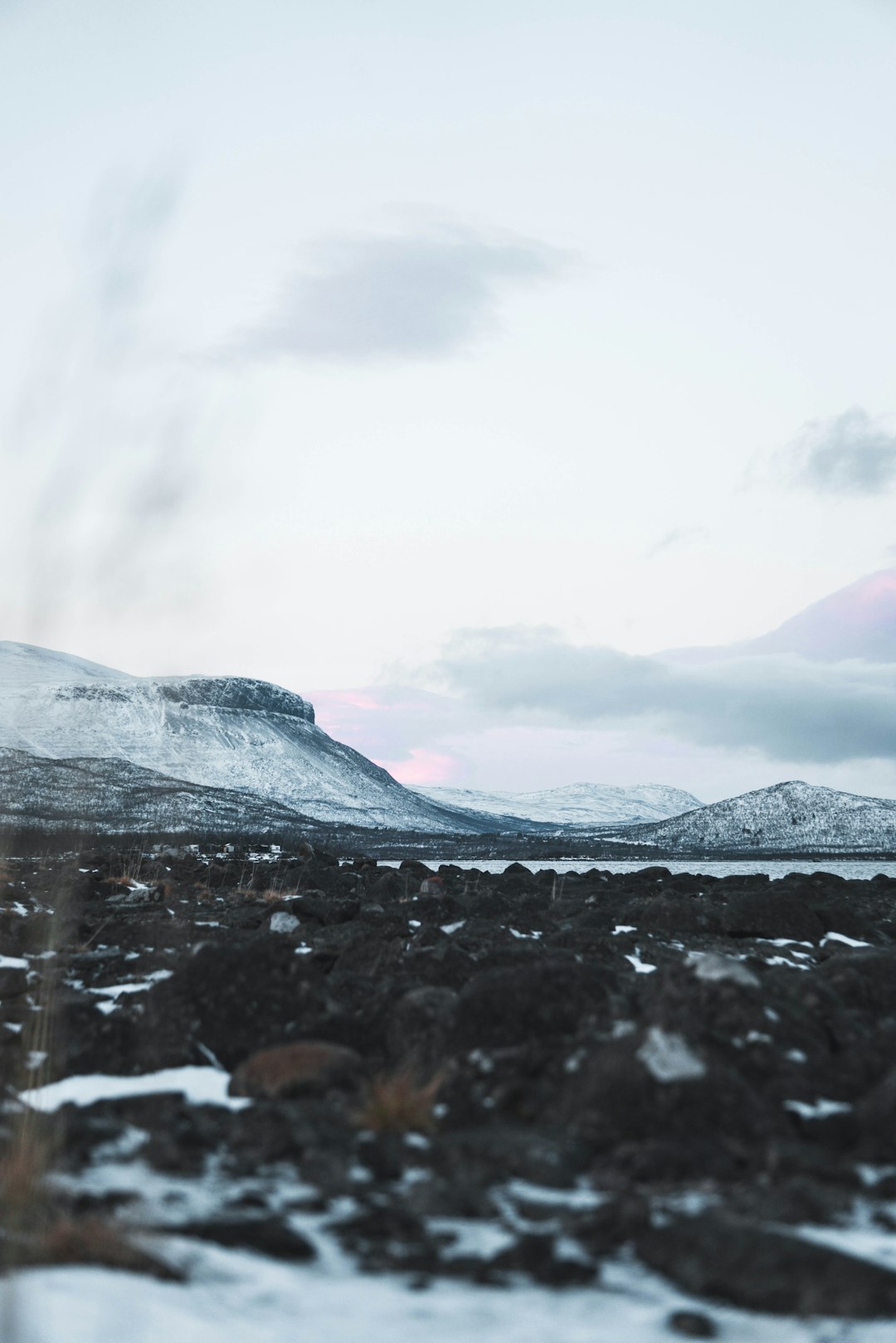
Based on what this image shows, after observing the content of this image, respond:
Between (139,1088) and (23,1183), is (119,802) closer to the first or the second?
(139,1088)

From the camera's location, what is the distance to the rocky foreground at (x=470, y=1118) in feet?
15.3

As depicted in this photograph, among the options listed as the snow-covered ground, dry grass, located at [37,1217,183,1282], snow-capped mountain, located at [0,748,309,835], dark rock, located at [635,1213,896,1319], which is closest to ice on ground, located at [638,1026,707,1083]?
dark rock, located at [635,1213,896,1319]

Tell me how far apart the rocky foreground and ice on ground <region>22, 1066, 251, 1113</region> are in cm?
3

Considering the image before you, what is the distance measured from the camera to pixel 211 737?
5935 inches

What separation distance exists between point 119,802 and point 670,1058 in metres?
94.9

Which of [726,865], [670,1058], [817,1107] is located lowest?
[726,865]

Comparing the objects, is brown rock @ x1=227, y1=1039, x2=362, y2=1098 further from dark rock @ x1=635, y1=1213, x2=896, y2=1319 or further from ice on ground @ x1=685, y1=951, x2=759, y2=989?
dark rock @ x1=635, y1=1213, x2=896, y2=1319

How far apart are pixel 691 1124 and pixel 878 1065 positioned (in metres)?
1.91

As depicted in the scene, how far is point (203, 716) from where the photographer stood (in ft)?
512

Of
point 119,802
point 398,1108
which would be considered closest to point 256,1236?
point 398,1108

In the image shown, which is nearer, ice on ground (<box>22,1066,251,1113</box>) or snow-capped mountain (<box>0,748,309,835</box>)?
ice on ground (<box>22,1066,251,1113</box>)

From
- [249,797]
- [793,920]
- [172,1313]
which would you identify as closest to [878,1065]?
[172,1313]

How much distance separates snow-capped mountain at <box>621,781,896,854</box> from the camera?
10938 cm

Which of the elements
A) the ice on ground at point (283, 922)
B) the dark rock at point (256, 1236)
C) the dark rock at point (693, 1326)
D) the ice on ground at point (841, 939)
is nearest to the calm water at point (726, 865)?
the ice on ground at point (283, 922)
